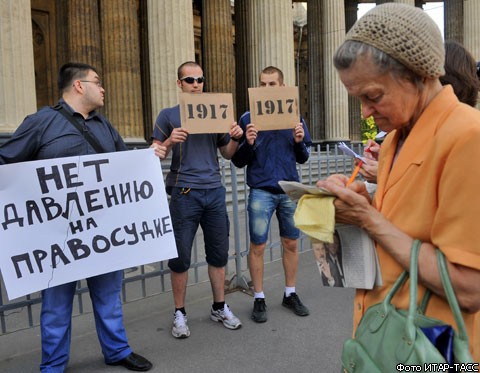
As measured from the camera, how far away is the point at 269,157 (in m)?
4.00

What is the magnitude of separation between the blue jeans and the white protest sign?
0.17 metres

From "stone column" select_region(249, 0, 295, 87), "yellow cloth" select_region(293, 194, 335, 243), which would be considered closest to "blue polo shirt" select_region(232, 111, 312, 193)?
"yellow cloth" select_region(293, 194, 335, 243)

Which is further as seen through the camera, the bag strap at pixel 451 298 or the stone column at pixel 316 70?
the stone column at pixel 316 70

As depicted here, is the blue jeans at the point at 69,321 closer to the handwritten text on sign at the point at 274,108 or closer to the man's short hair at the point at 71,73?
the man's short hair at the point at 71,73

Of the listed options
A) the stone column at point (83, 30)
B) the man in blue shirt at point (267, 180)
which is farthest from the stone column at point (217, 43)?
the man in blue shirt at point (267, 180)

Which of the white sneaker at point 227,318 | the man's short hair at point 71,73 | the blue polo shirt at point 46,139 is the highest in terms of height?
the man's short hair at point 71,73

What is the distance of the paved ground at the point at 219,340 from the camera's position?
3.14 metres

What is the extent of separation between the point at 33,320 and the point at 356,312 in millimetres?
3524

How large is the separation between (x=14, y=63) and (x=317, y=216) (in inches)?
321

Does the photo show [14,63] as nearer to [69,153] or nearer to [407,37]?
[69,153]

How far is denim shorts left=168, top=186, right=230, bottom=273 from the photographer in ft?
11.6

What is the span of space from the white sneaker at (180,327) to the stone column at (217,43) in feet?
42.6

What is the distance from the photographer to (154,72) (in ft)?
35.1

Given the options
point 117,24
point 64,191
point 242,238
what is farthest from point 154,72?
point 64,191
